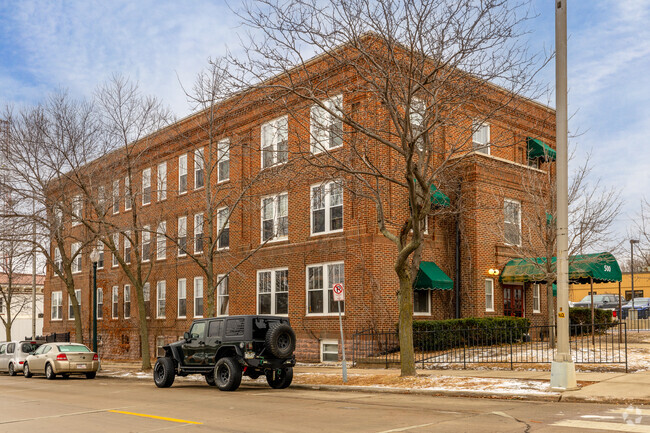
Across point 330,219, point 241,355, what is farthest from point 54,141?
point 241,355

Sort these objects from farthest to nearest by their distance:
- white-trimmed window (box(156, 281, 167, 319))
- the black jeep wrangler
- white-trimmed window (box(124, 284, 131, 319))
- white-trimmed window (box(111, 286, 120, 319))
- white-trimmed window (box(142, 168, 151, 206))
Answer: white-trimmed window (box(111, 286, 120, 319)) → white-trimmed window (box(124, 284, 131, 319)) → white-trimmed window (box(142, 168, 151, 206)) → white-trimmed window (box(156, 281, 167, 319)) → the black jeep wrangler

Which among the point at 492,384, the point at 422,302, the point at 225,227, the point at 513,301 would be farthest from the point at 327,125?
the point at 492,384

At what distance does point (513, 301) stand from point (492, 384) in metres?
14.0

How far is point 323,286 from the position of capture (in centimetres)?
2581

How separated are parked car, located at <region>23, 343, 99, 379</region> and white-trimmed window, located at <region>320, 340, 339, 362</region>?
8.35 meters

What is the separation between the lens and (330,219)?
25.9 metres

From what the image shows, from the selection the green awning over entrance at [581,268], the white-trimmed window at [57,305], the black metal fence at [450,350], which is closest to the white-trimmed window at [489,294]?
the green awning over entrance at [581,268]

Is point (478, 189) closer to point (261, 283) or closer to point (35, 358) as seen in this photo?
point (261, 283)

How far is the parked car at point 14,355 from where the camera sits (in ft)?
91.7

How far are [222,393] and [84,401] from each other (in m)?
3.14

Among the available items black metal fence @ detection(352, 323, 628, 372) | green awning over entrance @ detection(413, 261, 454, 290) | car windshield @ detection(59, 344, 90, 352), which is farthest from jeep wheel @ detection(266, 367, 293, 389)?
car windshield @ detection(59, 344, 90, 352)

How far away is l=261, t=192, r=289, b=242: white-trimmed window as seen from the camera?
90.8ft

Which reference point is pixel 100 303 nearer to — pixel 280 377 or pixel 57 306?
pixel 57 306

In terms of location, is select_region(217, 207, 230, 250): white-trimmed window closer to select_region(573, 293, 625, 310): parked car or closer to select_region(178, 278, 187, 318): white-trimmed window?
select_region(178, 278, 187, 318): white-trimmed window
